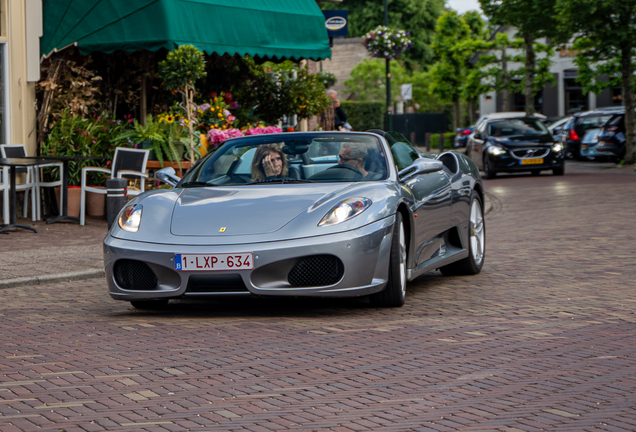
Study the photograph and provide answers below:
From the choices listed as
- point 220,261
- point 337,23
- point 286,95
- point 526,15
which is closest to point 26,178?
point 286,95

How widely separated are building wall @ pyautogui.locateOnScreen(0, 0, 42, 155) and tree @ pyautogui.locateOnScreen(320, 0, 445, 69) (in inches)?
2315

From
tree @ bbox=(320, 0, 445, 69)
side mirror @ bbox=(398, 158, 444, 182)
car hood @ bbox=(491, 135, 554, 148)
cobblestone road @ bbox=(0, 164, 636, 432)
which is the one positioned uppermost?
tree @ bbox=(320, 0, 445, 69)

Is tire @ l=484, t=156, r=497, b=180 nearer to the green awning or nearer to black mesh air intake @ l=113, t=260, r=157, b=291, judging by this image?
the green awning

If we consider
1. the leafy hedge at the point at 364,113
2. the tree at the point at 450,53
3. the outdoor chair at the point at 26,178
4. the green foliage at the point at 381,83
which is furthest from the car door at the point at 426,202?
the green foliage at the point at 381,83

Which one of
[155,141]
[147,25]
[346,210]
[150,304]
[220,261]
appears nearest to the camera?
[220,261]

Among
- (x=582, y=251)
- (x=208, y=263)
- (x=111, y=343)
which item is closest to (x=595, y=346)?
(x=208, y=263)

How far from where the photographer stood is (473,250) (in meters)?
8.74

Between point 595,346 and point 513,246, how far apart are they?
563cm

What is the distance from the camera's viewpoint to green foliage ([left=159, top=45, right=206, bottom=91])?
46.8ft

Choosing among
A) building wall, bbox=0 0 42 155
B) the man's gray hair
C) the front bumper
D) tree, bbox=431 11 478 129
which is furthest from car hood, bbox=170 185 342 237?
tree, bbox=431 11 478 129

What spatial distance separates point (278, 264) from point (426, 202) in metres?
1.78

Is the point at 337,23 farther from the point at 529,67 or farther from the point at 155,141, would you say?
the point at 155,141

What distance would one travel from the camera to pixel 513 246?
11.1m

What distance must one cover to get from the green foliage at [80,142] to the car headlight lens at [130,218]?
7.21 m
